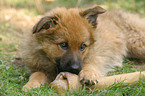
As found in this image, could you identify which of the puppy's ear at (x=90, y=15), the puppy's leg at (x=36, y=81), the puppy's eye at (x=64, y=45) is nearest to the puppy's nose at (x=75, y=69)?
the puppy's eye at (x=64, y=45)

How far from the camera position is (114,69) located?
447cm

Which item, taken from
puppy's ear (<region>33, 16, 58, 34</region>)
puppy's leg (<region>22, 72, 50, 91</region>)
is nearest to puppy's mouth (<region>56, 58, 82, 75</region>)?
puppy's leg (<region>22, 72, 50, 91</region>)

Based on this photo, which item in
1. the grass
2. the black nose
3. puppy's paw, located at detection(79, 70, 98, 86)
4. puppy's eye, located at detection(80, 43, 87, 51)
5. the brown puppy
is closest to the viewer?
the grass

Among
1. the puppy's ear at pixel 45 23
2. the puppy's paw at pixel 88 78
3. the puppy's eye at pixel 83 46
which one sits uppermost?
the puppy's ear at pixel 45 23

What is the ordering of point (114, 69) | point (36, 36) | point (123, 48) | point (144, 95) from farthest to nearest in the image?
point (123, 48)
point (114, 69)
point (36, 36)
point (144, 95)

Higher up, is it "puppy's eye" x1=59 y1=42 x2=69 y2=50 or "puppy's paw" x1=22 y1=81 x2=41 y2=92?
"puppy's eye" x1=59 y1=42 x2=69 y2=50

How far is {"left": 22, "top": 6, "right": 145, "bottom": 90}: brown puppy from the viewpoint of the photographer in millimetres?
3191

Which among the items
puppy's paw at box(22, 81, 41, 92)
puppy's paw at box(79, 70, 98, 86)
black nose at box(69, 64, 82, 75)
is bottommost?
puppy's paw at box(22, 81, 41, 92)

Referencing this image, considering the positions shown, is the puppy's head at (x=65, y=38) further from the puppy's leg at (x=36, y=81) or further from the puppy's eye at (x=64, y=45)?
the puppy's leg at (x=36, y=81)

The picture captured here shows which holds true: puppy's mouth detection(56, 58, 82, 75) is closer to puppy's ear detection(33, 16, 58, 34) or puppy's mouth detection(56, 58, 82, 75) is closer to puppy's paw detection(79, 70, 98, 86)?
puppy's paw detection(79, 70, 98, 86)

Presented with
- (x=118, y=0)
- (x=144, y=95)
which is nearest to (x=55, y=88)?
(x=144, y=95)

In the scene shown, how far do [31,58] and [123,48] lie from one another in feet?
8.26

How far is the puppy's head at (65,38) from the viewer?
3.14m

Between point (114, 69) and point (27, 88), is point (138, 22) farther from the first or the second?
point (27, 88)
